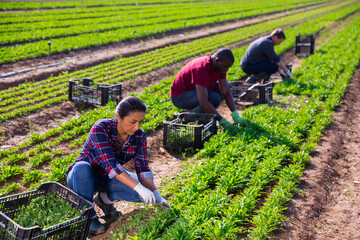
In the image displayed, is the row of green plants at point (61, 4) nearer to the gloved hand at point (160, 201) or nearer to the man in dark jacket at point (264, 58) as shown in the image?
the man in dark jacket at point (264, 58)

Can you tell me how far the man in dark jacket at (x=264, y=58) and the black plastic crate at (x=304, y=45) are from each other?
528 cm

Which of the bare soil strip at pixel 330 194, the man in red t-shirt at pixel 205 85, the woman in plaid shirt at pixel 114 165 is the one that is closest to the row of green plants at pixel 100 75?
the man in red t-shirt at pixel 205 85

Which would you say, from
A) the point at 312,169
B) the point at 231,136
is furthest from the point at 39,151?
the point at 312,169

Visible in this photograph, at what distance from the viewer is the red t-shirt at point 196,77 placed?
6.47 meters

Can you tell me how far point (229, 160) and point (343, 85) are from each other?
5.63 metres

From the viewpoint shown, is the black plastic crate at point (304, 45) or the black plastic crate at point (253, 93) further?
the black plastic crate at point (304, 45)

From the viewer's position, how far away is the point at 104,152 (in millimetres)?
3936

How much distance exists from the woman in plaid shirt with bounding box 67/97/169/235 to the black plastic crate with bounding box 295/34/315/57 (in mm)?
11955

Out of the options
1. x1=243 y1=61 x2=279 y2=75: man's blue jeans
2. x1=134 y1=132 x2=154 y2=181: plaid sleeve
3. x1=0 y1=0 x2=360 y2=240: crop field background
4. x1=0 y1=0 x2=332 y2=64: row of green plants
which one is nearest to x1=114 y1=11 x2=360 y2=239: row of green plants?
x1=0 y1=0 x2=360 y2=240: crop field background

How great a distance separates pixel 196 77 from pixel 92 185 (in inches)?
122

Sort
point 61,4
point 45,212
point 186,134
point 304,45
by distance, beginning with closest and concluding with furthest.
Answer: point 45,212 < point 186,134 < point 304,45 < point 61,4

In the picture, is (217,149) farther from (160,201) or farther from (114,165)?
(114,165)

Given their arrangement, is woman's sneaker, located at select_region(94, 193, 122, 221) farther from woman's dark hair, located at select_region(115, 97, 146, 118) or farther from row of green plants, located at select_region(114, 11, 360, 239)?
woman's dark hair, located at select_region(115, 97, 146, 118)

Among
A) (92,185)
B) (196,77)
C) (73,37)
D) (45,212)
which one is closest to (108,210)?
(92,185)
